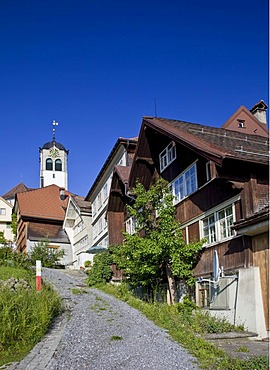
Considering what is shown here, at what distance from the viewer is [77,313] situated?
1598 centimetres

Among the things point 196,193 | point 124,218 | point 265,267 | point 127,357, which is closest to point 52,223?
point 124,218

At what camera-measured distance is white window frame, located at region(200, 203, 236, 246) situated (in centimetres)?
1655

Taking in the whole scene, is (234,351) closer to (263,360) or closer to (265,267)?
(263,360)

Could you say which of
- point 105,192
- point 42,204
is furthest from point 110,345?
point 42,204

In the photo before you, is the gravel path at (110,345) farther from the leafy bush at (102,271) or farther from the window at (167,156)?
the leafy bush at (102,271)

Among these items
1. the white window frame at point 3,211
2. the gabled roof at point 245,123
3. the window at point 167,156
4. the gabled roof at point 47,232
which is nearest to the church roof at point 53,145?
the white window frame at point 3,211

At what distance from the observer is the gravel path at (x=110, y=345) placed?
8.84m

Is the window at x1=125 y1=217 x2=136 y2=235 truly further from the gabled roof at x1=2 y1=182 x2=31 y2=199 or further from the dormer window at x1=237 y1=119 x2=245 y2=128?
the gabled roof at x1=2 y1=182 x2=31 y2=199

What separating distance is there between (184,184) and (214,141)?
3.51 m

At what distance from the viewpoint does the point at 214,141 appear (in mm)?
18000

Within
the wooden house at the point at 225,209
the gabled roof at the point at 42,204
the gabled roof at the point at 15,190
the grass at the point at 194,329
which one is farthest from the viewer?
the gabled roof at the point at 15,190

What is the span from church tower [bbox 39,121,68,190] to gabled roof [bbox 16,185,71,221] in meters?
39.8

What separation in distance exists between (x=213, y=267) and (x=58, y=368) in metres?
9.35

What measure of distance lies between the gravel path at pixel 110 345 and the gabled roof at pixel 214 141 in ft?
19.6
